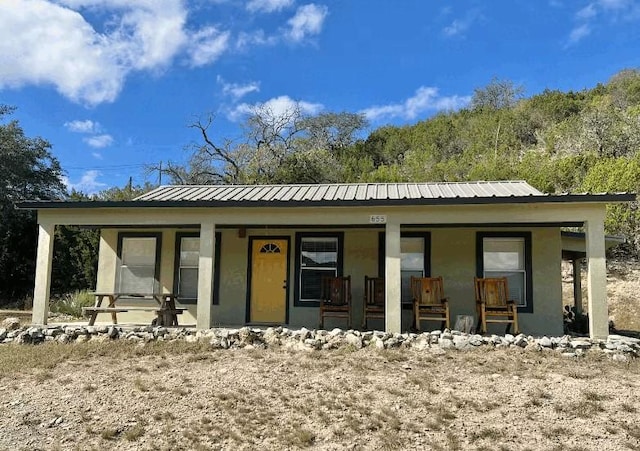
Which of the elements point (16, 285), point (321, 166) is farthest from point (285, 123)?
point (16, 285)

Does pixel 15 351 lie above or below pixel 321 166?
below

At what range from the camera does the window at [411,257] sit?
10.2 meters

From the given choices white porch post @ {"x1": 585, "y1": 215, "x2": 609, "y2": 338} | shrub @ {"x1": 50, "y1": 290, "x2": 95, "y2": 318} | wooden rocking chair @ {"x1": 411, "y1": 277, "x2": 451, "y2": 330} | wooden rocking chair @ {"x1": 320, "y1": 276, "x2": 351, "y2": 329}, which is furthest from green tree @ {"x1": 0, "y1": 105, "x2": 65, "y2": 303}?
white porch post @ {"x1": 585, "y1": 215, "x2": 609, "y2": 338}

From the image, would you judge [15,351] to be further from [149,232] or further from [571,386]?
[571,386]

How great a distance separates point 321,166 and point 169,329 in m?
18.8

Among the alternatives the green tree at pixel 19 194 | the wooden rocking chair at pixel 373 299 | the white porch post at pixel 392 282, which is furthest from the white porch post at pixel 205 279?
the green tree at pixel 19 194

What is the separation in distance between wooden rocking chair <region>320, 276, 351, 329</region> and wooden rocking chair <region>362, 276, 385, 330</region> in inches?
12.2

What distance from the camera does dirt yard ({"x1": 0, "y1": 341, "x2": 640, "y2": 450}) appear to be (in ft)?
16.1

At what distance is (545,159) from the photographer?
2220 centimetres

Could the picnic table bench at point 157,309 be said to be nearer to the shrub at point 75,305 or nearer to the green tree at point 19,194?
the shrub at point 75,305

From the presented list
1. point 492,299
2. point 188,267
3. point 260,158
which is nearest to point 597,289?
point 492,299

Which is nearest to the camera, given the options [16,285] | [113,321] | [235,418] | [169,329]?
[235,418]

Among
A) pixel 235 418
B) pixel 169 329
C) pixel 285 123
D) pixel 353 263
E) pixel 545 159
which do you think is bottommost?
pixel 235 418

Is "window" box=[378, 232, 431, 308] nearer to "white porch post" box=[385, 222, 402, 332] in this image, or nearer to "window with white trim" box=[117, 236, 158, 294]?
"white porch post" box=[385, 222, 402, 332]
